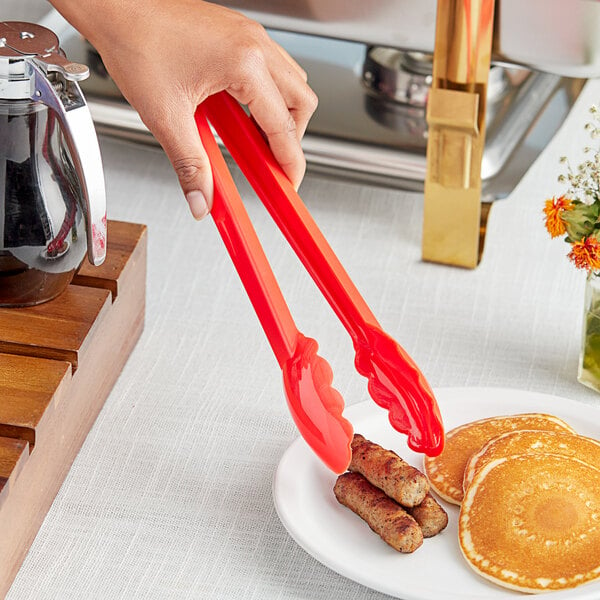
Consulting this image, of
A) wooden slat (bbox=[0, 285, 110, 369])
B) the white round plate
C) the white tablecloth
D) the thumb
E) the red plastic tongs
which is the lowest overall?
the white tablecloth

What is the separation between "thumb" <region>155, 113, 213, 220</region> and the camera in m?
0.78

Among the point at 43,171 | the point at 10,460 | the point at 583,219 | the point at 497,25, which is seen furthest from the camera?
the point at 497,25

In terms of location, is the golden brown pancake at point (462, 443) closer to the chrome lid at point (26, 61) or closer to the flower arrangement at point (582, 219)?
the flower arrangement at point (582, 219)

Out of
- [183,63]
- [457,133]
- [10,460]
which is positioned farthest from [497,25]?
[10,460]

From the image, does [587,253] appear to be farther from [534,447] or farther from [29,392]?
[29,392]

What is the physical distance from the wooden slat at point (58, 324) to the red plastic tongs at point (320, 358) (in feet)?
0.47

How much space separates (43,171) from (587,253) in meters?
0.42

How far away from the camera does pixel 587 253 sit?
901mm

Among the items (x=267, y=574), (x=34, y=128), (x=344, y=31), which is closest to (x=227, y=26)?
(x=34, y=128)

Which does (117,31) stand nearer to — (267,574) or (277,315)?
(277,315)

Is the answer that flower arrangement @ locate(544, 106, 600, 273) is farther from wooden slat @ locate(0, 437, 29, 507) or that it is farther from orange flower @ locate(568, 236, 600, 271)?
wooden slat @ locate(0, 437, 29, 507)

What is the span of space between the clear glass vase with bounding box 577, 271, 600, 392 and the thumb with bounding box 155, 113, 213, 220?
341 millimetres

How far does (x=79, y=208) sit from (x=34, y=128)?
0.25 ft

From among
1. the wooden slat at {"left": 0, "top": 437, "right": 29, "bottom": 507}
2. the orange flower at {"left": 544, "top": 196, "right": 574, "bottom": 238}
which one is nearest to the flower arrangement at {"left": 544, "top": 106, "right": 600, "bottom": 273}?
the orange flower at {"left": 544, "top": 196, "right": 574, "bottom": 238}
